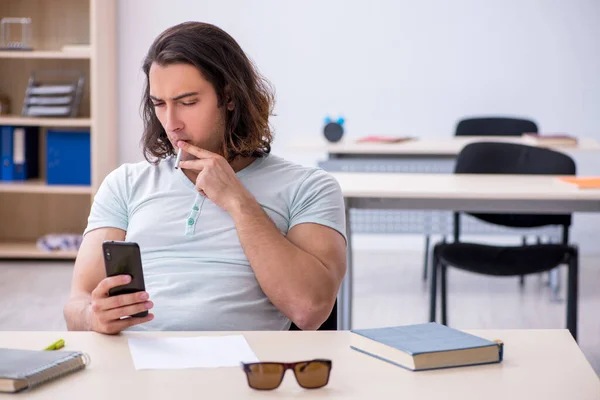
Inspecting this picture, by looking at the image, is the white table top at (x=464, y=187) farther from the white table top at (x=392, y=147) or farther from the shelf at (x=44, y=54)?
the shelf at (x=44, y=54)

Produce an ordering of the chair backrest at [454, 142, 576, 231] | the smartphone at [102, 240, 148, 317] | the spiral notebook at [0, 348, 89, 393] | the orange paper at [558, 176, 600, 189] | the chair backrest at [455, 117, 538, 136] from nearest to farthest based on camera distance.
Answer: the spiral notebook at [0, 348, 89, 393] < the smartphone at [102, 240, 148, 317] < the orange paper at [558, 176, 600, 189] < the chair backrest at [454, 142, 576, 231] < the chair backrest at [455, 117, 538, 136]

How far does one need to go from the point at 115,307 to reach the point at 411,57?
4351mm

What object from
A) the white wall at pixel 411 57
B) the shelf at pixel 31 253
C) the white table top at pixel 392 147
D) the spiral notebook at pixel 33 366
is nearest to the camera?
the spiral notebook at pixel 33 366

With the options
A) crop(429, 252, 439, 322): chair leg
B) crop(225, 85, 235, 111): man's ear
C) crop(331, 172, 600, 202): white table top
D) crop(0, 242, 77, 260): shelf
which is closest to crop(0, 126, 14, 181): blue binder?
crop(0, 242, 77, 260): shelf

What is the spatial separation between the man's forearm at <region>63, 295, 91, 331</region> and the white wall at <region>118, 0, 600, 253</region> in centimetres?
399

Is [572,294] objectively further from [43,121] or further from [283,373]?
[43,121]

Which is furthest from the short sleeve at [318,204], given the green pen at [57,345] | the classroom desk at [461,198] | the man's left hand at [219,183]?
the classroom desk at [461,198]

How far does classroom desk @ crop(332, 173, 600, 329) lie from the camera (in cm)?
296

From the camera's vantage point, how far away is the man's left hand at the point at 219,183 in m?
1.74

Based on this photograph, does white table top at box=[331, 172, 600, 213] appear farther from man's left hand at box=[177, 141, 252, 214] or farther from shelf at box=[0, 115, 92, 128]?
shelf at box=[0, 115, 92, 128]

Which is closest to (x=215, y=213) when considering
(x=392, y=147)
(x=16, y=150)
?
(x=392, y=147)

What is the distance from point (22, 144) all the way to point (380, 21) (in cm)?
225

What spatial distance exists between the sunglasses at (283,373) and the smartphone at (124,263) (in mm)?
352

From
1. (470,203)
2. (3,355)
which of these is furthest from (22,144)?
(3,355)
